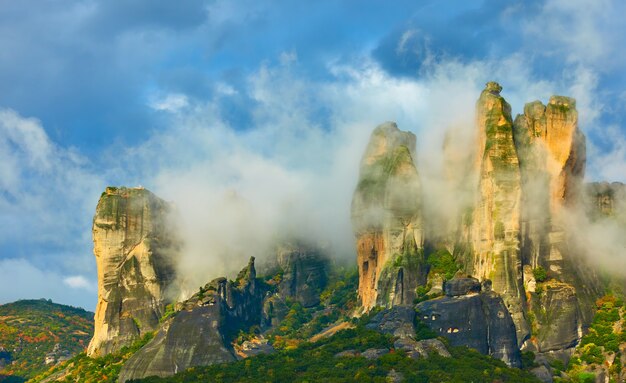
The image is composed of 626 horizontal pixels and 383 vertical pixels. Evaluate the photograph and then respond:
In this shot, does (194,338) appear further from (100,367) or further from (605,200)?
(605,200)

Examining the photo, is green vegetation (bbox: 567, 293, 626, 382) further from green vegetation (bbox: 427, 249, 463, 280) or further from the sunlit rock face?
green vegetation (bbox: 427, 249, 463, 280)

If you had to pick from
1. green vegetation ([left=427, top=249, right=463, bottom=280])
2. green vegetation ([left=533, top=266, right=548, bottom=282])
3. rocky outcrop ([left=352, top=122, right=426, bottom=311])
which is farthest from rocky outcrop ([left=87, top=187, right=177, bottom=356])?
green vegetation ([left=533, top=266, right=548, bottom=282])

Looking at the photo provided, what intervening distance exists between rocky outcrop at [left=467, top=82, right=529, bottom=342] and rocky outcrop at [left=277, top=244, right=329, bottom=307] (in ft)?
109

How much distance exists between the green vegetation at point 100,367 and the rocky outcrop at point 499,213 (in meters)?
47.2

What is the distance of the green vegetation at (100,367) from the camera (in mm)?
146125

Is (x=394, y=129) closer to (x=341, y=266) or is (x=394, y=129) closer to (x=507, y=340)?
(x=341, y=266)

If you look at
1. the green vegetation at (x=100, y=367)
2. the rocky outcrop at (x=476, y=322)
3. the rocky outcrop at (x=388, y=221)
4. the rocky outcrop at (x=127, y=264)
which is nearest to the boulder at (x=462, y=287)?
the rocky outcrop at (x=476, y=322)

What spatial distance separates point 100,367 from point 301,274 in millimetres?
34200

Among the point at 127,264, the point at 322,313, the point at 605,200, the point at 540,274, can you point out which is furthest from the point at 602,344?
the point at 127,264

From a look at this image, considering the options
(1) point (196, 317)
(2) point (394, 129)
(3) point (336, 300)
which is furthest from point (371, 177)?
(1) point (196, 317)

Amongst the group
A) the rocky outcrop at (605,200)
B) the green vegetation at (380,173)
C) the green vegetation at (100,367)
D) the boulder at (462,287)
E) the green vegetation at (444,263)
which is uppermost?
the green vegetation at (380,173)

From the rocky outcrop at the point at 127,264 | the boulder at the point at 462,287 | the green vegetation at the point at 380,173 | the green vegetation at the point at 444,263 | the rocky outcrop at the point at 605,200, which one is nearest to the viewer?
the boulder at the point at 462,287

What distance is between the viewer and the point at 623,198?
14688 cm

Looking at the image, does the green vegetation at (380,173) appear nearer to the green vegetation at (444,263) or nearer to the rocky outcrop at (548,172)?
the green vegetation at (444,263)
